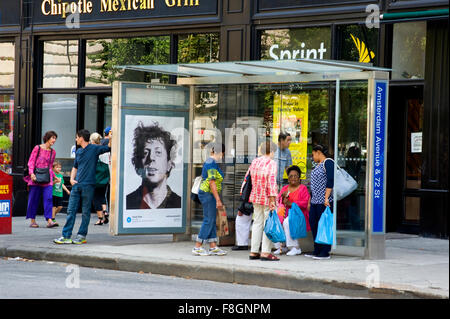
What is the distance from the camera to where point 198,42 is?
17781 millimetres

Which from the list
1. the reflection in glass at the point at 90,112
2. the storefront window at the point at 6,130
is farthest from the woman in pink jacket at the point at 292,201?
the storefront window at the point at 6,130

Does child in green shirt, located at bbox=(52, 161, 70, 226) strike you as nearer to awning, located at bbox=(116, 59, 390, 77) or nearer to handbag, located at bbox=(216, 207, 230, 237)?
awning, located at bbox=(116, 59, 390, 77)

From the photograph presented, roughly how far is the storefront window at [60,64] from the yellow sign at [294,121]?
22.9 ft

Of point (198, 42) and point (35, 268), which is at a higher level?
point (198, 42)

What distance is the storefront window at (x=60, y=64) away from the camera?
1952 centimetres

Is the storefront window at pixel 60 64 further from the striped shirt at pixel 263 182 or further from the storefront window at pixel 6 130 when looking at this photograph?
the striped shirt at pixel 263 182

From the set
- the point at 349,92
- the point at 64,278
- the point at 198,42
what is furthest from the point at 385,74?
the point at 198,42

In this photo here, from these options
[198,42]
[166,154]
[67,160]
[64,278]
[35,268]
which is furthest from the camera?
[67,160]

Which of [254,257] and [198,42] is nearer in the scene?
[254,257]

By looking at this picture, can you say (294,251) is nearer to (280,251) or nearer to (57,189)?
(280,251)

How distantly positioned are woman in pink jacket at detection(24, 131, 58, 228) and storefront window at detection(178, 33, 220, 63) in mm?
3496

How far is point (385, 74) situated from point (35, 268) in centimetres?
540
